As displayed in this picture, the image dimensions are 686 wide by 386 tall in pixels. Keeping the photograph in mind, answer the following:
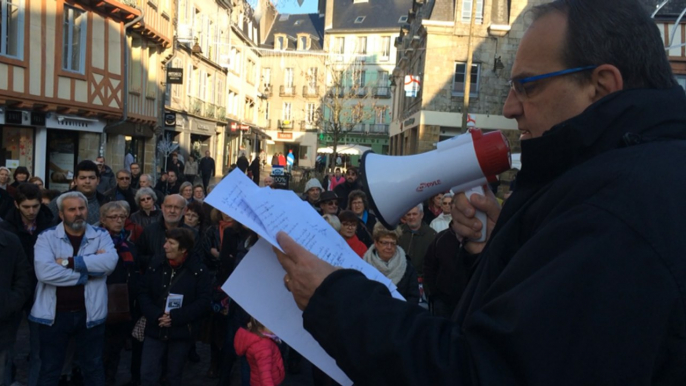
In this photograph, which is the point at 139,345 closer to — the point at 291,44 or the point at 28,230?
the point at 28,230

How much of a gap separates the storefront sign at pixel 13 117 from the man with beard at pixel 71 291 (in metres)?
10.8

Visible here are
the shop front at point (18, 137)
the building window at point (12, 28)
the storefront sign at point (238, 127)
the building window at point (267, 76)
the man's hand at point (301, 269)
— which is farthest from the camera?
the building window at point (267, 76)

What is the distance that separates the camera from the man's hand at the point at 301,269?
1305 mm

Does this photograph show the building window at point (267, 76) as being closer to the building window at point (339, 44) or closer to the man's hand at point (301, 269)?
the building window at point (339, 44)

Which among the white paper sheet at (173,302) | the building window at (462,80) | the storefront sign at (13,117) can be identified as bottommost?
the white paper sheet at (173,302)

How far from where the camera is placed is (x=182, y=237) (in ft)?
16.2

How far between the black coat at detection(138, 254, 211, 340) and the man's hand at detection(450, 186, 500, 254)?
3419mm

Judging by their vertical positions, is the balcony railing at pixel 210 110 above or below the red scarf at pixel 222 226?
above

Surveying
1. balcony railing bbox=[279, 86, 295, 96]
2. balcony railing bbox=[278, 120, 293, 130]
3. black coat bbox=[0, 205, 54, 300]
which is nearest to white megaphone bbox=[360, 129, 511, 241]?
black coat bbox=[0, 205, 54, 300]

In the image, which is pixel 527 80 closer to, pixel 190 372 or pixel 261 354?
pixel 261 354

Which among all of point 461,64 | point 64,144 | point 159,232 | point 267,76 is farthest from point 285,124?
point 159,232

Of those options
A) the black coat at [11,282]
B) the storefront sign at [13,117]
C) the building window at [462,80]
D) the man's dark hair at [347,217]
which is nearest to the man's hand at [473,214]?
the black coat at [11,282]

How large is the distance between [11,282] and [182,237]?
135 cm

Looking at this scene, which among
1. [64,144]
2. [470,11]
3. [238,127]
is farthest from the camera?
[238,127]
